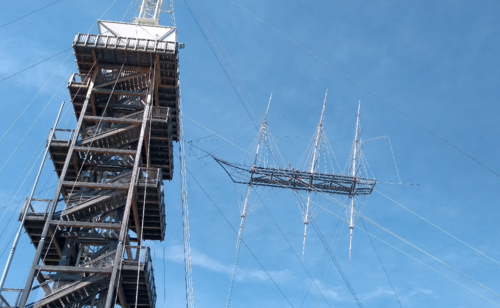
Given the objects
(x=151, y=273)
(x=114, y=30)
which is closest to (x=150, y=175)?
(x=151, y=273)

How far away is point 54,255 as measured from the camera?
36719 mm

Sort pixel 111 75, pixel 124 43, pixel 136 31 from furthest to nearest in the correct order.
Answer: pixel 136 31
pixel 111 75
pixel 124 43

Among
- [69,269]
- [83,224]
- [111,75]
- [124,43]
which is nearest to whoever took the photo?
[69,269]

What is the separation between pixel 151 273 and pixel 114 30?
19279mm

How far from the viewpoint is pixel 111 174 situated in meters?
42.5

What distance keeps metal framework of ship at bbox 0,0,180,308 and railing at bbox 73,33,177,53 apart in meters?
0.07

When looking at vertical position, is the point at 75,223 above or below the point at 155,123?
Answer: below

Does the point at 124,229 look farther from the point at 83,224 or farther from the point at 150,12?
the point at 150,12

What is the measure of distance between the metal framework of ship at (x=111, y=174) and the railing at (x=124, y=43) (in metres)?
0.07

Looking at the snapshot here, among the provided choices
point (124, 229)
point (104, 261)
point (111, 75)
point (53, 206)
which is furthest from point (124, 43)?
point (104, 261)

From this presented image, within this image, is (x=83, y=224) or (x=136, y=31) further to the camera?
(x=136, y=31)

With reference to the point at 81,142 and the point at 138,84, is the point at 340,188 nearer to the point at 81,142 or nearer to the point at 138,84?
the point at 138,84

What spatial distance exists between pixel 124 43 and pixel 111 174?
990 centimetres

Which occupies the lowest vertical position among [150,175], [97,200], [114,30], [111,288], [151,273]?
[111,288]
